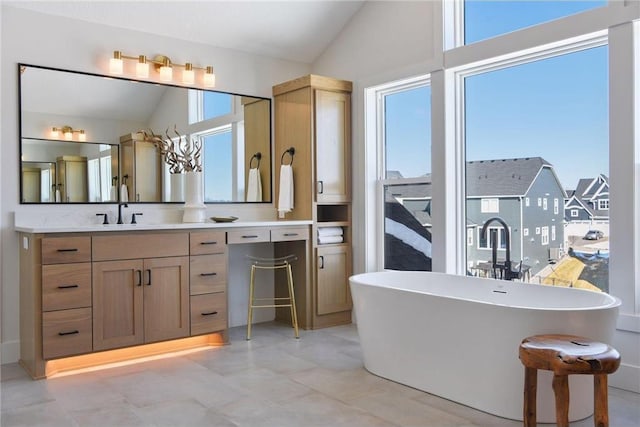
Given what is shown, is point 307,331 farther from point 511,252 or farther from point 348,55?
point 348,55

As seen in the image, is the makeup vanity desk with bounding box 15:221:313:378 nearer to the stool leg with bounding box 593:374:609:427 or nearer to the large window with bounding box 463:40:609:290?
the large window with bounding box 463:40:609:290

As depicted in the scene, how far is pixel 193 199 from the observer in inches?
169

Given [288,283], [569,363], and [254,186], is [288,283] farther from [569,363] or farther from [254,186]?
[569,363]

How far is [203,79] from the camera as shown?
4.54 m

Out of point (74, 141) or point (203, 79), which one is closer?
point (74, 141)

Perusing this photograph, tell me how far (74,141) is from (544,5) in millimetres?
3440

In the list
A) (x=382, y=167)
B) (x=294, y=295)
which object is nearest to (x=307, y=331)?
(x=294, y=295)

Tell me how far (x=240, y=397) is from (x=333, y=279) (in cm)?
188

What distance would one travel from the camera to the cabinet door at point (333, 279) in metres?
4.60

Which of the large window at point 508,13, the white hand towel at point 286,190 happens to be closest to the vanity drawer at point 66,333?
the white hand towel at point 286,190

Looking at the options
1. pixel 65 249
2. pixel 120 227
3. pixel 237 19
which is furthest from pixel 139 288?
pixel 237 19

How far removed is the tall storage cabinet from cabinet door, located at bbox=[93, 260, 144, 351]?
58.0 inches

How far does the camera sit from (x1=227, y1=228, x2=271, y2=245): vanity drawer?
162 inches

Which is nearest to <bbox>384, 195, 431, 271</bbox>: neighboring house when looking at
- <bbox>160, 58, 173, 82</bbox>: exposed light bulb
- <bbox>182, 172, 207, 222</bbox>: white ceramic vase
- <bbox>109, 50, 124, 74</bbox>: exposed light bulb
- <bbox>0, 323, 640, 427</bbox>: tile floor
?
<bbox>0, 323, 640, 427</bbox>: tile floor
